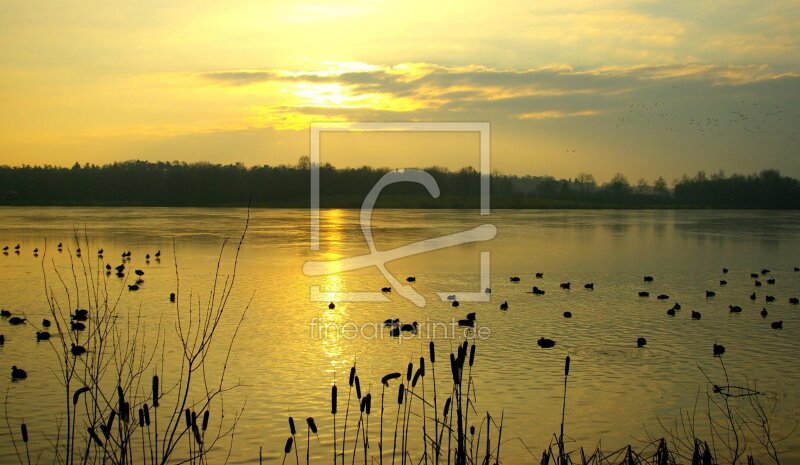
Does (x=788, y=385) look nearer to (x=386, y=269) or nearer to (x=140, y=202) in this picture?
(x=386, y=269)

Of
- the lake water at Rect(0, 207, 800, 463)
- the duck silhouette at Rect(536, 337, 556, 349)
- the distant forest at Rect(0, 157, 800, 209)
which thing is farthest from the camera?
the distant forest at Rect(0, 157, 800, 209)

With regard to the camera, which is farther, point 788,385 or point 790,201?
point 790,201

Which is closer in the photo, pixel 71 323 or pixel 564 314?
pixel 71 323

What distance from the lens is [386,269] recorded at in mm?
21953

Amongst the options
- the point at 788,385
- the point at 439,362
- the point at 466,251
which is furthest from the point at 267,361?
the point at 466,251

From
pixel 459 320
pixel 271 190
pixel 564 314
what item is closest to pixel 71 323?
pixel 459 320

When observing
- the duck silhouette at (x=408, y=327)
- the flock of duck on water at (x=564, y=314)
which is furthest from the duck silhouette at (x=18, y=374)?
the duck silhouette at (x=408, y=327)

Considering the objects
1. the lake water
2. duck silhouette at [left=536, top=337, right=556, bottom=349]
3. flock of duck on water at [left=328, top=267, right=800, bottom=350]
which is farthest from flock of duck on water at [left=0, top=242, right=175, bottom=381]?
duck silhouette at [left=536, top=337, right=556, bottom=349]

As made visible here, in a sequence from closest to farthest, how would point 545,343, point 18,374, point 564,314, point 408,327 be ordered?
point 18,374, point 545,343, point 408,327, point 564,314

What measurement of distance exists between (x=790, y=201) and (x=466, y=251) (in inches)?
A: 3663

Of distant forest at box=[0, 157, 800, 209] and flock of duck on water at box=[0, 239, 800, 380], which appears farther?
distant forest at box=[0, 157, 800, 209]

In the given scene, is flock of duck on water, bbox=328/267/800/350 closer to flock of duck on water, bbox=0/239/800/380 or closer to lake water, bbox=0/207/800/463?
flock of duck on water, bbox=0/239/800/380

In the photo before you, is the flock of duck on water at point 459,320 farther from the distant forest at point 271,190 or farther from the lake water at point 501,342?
the distant forest at point 271,190

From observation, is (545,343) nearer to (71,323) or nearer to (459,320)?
(459,320)
